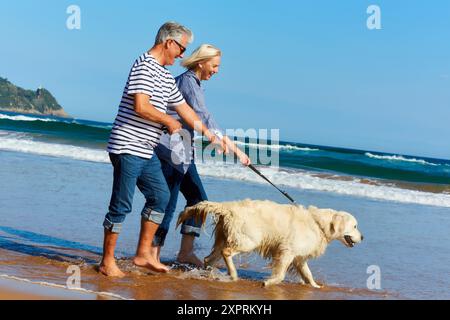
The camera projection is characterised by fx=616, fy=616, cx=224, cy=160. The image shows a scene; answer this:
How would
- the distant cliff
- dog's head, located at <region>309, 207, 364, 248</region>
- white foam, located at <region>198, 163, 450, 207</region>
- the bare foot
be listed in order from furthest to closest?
the distant cliff < white foam, located at <region>198, 163, 450, 207</region> < the bare foot < dog's head, located at <region>309, 207, 364, 248</region>

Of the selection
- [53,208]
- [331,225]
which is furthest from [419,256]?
[53,208]

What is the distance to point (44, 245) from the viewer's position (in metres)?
5.85

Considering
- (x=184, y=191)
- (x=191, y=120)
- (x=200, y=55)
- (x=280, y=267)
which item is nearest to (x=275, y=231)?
(x=280, y=267)

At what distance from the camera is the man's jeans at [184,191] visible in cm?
549

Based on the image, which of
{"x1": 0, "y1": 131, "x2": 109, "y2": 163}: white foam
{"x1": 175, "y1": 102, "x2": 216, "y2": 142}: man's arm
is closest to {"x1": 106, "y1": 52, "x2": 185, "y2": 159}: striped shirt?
{"x1": 175, "y1": 102, "x2": 216, "y2": 142}: man's arm

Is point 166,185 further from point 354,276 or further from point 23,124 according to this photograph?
point 23,124

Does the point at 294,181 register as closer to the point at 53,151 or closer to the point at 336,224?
the point at 53,151

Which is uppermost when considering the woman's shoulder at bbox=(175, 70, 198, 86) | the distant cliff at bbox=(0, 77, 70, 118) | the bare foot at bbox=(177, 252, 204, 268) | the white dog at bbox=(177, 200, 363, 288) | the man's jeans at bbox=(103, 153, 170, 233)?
the distant cliff at bbox=(0, 77, 70, 118)

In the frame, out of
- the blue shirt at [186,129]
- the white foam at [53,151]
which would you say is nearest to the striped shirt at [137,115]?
the blue shirt at [186,129]

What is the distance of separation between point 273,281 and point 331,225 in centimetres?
74

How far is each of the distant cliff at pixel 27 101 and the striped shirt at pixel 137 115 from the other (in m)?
84.5

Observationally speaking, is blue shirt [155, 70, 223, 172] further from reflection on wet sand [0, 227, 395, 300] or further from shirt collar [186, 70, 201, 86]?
reflection on wet sand [0, 227, 395, 300]

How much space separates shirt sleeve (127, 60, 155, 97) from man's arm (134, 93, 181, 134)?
5 centimetres

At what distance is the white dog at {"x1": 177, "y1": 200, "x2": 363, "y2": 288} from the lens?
16.8 ft
